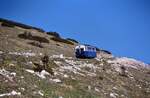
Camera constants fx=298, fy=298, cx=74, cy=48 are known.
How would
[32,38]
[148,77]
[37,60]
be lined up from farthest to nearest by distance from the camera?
[32,38], [148,77], [37,60]

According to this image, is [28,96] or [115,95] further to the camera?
[115,95]

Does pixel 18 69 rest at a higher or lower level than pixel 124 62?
lower

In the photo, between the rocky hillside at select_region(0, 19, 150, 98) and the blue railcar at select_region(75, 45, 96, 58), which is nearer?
the rocky hillside at select_region(0, 19, 150, 98)

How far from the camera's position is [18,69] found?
2794cm

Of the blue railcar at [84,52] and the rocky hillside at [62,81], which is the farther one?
the blue railcar at [84,52]

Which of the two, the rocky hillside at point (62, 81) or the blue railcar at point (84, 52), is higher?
the blue railcar at point (84, 52)

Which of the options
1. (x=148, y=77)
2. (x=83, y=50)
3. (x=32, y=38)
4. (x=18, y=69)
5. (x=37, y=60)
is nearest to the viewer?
(x=18, y=69)

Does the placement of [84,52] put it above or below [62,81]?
above

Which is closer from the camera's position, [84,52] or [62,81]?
[62,81]

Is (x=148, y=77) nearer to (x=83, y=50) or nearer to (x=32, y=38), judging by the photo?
(x=83, y=50)

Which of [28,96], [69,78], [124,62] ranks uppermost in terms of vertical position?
[124,62]

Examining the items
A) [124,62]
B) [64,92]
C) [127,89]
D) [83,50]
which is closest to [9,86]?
[64,92]

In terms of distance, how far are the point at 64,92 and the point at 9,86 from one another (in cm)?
538

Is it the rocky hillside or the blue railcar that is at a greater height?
the blue railcar
